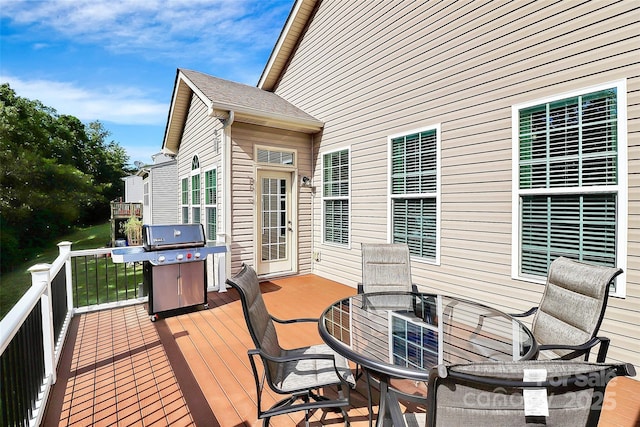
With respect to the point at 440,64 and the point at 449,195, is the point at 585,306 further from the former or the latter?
the point at 440,64

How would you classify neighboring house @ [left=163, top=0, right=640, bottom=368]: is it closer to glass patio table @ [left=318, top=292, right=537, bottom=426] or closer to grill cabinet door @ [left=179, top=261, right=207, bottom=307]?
grill cabinet door @ [left=179, top=261, right=207, bottom=307]

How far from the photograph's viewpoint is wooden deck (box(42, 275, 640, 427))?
6.91 ft

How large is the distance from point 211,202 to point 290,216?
172cm

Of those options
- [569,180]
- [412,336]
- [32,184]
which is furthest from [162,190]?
[569,180]

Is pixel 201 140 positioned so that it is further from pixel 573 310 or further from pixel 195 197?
pixel 573 310

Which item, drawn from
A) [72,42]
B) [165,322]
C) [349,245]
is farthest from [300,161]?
[72,42]

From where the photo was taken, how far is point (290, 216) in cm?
614

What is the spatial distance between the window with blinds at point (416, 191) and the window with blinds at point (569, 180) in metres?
1.09

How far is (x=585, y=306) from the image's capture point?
199 cm

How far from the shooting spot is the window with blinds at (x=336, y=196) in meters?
5.61

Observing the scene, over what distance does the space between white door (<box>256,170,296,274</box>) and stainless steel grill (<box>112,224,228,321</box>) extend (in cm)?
157

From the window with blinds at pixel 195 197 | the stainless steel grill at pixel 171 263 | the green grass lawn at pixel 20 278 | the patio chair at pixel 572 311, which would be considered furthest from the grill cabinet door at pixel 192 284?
the patio chair at pixel 572 311

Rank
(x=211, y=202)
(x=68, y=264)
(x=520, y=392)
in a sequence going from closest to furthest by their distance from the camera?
(x=520, y=392), (x=68, y=264), (x=211, y=202)

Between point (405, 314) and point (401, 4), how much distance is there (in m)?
4.59
